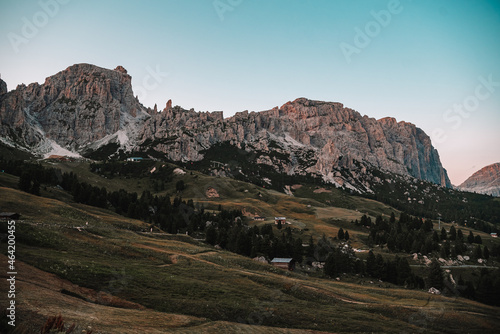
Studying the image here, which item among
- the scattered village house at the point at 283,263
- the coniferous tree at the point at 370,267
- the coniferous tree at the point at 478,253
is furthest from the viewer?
the coniferous tree at the point at 478,253

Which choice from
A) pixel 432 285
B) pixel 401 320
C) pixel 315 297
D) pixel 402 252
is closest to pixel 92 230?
pixel 315 297

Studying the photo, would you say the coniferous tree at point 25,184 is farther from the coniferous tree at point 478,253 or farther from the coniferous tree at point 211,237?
the coniferous tree at point 478,253

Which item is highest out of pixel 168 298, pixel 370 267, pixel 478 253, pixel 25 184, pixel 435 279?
pixel 478 253

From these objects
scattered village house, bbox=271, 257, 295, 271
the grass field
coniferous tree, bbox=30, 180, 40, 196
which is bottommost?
scattered village house, bbox=271, 257, 295, 271

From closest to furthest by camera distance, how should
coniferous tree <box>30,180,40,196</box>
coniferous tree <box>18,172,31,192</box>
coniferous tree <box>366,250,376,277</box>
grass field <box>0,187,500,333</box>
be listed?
1. grass field <box>0,187,500,333</box>
2. coniferous tree <box>366,250,376,277</box>
3. coniferous tree <box>30,180,40,196</box>
4. coniferous tree <box>18,172,31,192</box>

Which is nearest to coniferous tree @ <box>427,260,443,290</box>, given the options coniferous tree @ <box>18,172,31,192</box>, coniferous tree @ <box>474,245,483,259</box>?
coniferous tree @ <box>474,245,483,259</box>

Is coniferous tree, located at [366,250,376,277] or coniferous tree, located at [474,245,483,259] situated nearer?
coniferous tree, located at [366,250,376,277]

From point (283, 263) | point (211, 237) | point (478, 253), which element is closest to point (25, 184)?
point (211, 237)

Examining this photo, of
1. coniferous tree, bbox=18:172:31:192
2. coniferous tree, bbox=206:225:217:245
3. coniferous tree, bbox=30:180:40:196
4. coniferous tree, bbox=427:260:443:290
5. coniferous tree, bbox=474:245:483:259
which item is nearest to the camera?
coniferous tree, bbox=427:260:443:290

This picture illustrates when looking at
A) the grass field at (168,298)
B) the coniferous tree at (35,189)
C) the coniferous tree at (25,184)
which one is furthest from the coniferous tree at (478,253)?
the coniferous tree at (25,184)

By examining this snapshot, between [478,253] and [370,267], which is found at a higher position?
[478,253]

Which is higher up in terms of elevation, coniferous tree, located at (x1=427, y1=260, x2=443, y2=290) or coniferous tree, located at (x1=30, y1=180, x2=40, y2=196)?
coniferous tree, located at (x1=30, y1=180, x2=40, y2=196)

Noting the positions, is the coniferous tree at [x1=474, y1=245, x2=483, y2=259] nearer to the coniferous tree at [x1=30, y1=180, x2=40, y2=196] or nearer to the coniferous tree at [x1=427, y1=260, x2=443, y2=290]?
the coniferous tree at [x1=427, y1=260, x2=443, y2=290]

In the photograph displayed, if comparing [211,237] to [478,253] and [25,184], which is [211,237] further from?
[478,253]
